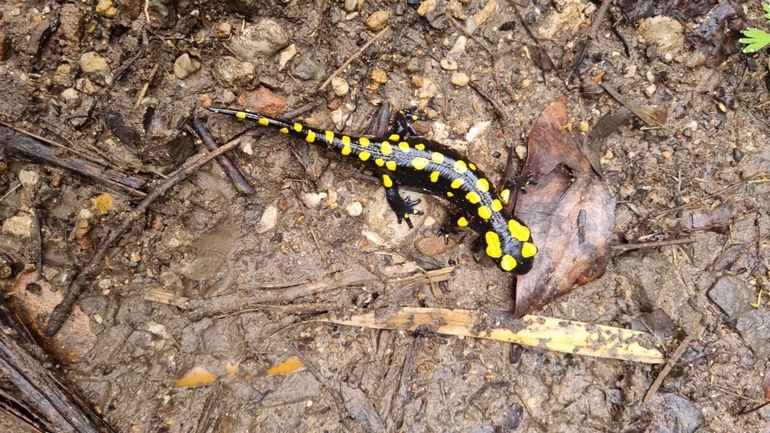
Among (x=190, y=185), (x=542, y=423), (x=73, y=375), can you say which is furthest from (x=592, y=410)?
(x=73, y=375)

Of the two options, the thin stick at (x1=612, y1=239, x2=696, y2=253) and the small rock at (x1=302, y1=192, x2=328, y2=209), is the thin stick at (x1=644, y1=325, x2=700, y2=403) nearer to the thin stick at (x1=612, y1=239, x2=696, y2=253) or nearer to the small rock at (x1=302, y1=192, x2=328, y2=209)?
the thin stick at (x1=612, y1=239, x2=696, y2=253)

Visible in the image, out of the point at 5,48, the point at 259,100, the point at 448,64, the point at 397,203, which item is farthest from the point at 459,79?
the point at 5,48

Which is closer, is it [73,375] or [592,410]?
[73,375]

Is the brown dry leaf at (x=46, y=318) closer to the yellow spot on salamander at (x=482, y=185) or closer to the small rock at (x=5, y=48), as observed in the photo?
the small rock at (x=5, y=48)

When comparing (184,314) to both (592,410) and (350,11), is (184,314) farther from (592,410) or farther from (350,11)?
(592,410)

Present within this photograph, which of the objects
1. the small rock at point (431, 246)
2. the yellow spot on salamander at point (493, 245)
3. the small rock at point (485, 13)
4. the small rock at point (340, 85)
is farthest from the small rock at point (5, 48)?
the yellow spot on salamander at point (493, 245)

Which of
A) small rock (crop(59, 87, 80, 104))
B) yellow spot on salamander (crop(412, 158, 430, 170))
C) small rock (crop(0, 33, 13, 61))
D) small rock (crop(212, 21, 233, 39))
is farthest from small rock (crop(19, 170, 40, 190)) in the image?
yellow spot on salamander (crop(412, 158, 430, 170))
